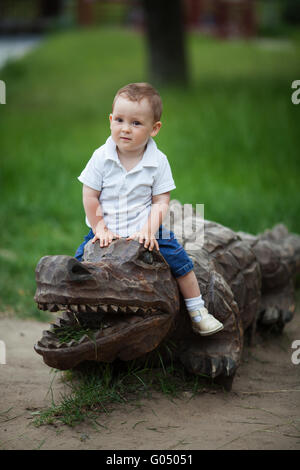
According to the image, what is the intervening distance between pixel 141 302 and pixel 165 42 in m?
11.0

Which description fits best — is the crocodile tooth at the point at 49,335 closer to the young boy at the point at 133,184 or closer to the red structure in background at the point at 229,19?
the young boy at the point at 133,184

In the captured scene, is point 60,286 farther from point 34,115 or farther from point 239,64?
point 239,64

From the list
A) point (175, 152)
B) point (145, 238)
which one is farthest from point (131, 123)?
point (175, 152)

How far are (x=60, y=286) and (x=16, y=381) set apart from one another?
119cm

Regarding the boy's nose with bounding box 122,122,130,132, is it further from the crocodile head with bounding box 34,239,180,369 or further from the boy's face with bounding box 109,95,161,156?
the crocodile head with bounding box 34,239,180,369

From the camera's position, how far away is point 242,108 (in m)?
10.8

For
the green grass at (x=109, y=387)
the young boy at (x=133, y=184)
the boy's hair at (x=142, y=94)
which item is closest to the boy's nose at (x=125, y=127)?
the young boy at (x=133, y=184)

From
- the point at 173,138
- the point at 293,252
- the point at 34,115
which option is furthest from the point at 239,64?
the point at 293,252

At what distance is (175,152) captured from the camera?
379 inches

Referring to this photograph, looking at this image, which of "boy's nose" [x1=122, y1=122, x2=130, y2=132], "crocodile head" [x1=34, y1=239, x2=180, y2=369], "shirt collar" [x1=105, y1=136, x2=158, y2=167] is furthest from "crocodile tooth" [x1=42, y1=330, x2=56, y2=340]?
"boy's nose" [x1=122, y1=122, x2=130, y2=132]

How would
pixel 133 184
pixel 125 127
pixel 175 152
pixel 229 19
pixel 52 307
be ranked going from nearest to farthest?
pixel 52 307 < pixel 125 127 < pixel 133 184 < pixel 175 152 < pixel 229 19

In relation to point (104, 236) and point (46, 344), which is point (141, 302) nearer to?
point (104, 236)

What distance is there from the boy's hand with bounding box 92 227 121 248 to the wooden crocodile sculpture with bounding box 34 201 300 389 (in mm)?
36

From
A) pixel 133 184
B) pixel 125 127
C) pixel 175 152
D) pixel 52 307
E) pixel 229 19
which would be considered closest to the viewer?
pixel 52 307
